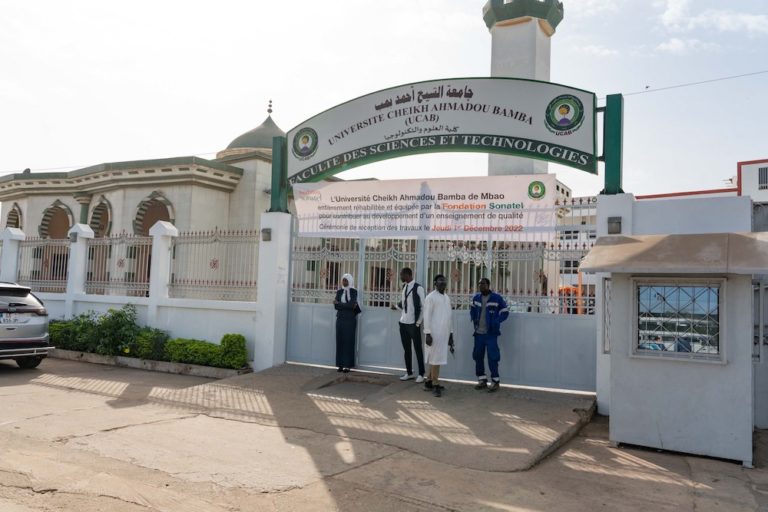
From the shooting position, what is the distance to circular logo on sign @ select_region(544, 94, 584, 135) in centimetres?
800

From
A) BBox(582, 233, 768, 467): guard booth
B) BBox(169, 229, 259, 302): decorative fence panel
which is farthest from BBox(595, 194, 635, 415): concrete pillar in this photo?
BBox(169, 229, 259, 302): decorative fence panel

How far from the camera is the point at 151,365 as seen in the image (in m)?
10.4

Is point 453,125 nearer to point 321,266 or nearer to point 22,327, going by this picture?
point 321,266

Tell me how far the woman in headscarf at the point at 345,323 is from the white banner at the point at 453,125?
6.85ft

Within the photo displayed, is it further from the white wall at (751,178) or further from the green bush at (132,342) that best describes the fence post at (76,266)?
the white wall at (751,178)

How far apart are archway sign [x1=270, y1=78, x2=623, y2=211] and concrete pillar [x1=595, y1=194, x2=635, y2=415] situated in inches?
10.1

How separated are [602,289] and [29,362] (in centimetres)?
915

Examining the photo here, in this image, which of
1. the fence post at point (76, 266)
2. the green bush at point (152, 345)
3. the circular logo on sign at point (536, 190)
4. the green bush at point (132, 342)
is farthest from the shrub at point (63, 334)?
the circular logo on sign at point (536, 190)

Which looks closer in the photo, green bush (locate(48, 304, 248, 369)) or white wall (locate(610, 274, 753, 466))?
white wall (locate(610, 274, 753, 466))

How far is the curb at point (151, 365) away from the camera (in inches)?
382

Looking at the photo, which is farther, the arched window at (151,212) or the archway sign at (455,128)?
the arched window at (151,212)

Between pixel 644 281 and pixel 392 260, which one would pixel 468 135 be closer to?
pixel 392 260

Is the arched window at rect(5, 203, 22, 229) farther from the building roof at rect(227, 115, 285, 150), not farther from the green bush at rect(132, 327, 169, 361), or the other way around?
the green bush at rect(132, 327, 169, 361)

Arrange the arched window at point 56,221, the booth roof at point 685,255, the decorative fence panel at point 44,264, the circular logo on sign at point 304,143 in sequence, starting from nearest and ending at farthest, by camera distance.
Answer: the booth roof at point 685,255 < the circular logo on sign at point 304,143 < the decorative fence panel at point 44,264 < the arched window at point 56,221
